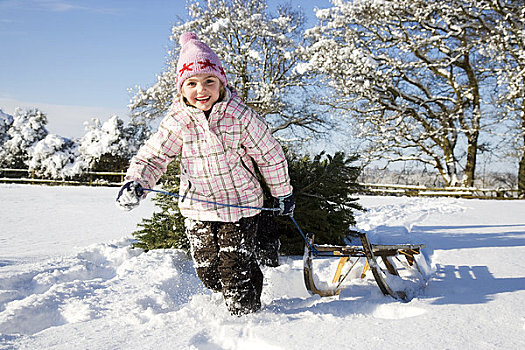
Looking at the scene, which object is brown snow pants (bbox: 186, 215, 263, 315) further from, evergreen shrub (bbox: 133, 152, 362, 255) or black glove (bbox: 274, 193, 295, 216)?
evergreen shrub (bbox: 133, 152, 362, 255)

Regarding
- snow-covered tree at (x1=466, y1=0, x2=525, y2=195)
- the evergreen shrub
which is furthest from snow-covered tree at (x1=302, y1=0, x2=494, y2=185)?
the evergreen shrub

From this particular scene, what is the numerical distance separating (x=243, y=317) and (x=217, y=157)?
3.19 feet

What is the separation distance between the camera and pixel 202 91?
94.4 inches

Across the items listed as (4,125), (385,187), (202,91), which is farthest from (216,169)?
(4,125)

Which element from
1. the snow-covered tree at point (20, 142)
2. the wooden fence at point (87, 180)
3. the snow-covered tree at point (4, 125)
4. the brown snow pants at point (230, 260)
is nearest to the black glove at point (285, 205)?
the brown snow pants at point (230, 260)

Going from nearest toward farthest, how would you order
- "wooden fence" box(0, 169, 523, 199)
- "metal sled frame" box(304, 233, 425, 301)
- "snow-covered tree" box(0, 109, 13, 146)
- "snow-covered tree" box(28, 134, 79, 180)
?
"metal sled frame" box(304, 233, 425, 301), "wooden fence" box(0, 169, 523, 199), "snow-covered tree" box(28, 134, 79, 180), "snow-covered tree" box(0, 109, 13, 146)

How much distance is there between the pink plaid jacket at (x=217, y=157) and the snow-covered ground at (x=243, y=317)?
70cm

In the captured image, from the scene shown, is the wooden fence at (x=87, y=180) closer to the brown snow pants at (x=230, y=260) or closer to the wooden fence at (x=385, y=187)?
the wooden fence at (x=385, y=187)

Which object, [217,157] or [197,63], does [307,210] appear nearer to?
[217,157]

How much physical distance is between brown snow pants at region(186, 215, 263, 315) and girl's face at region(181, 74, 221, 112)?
0.75 metres

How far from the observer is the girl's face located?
2408mm

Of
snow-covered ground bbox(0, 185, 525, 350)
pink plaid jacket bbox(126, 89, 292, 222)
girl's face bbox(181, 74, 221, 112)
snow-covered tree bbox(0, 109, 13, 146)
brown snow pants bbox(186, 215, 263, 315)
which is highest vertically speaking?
snow-covered tree bbox(0, 109, 13, 146)

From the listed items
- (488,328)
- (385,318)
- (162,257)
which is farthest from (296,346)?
(162,257)

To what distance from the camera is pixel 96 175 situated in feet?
70.8
